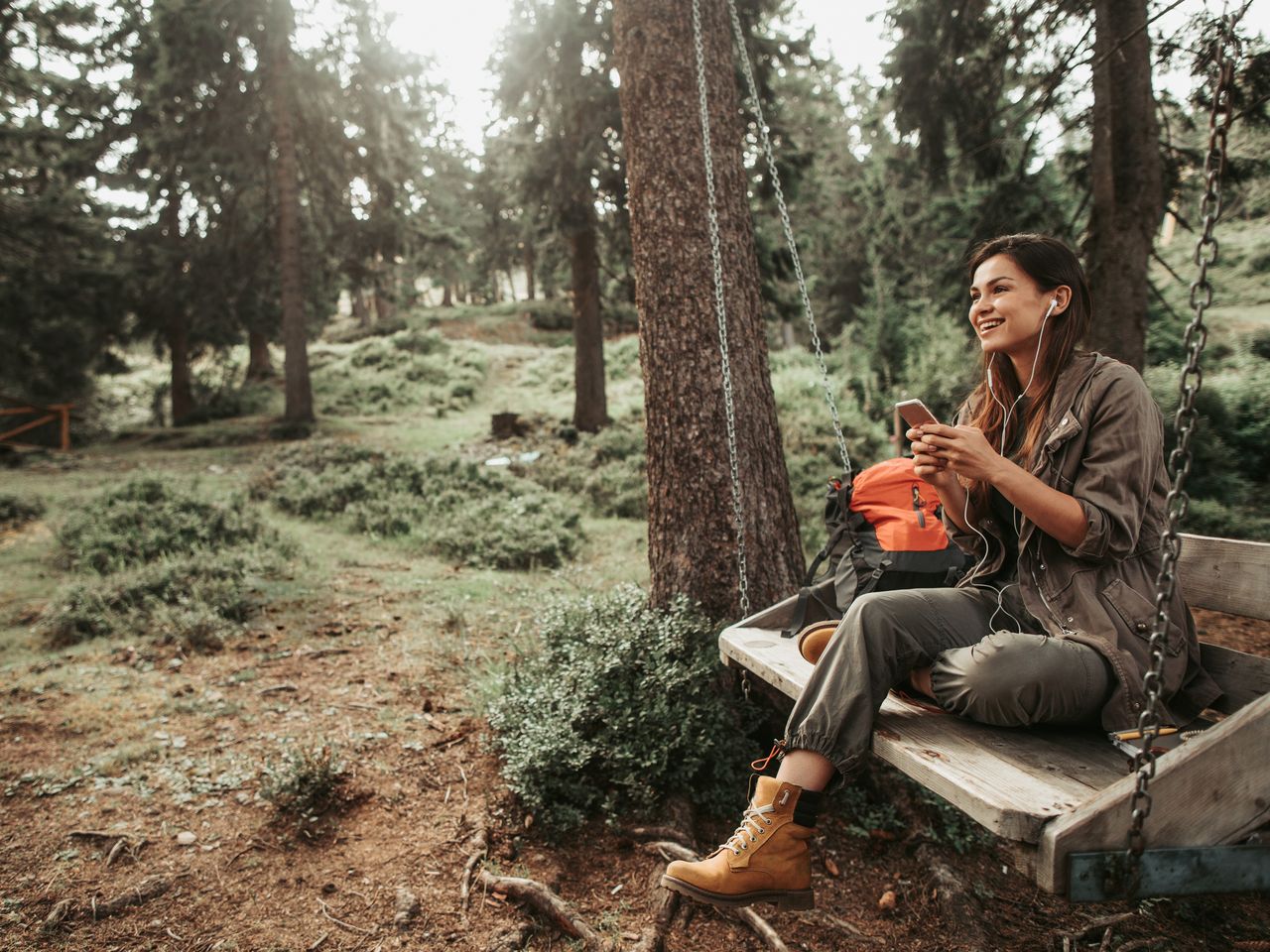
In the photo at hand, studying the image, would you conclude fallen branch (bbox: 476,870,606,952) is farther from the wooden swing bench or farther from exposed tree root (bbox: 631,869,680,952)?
the wooden swing bench

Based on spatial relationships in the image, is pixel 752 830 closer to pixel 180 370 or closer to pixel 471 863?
pixel 471 863

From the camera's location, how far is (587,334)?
14758mm

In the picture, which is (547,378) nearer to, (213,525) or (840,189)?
(840,189)

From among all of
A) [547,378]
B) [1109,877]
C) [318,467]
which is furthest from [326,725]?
[547,378]

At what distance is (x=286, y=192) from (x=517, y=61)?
710 cm

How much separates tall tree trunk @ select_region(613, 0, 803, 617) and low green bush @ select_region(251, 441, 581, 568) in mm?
3785

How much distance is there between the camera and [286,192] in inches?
643

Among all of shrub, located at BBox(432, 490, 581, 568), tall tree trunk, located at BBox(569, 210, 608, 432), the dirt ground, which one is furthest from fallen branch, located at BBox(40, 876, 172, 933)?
tall tree trunk, located at BBox(569, 210, 608, 432)

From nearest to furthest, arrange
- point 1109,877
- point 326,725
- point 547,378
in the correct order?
point 1109,877
point 326,725
point 547,378

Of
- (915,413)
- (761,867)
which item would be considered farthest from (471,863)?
(915,413)

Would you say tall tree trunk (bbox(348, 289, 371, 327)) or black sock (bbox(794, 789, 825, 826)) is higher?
tall tree trunk (bbox(348, 289, 371, 327))

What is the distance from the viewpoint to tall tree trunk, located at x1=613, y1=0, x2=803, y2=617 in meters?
4.00

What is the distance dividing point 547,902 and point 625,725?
83cm

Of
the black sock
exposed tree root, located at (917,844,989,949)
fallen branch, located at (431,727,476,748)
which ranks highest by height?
the black sock
